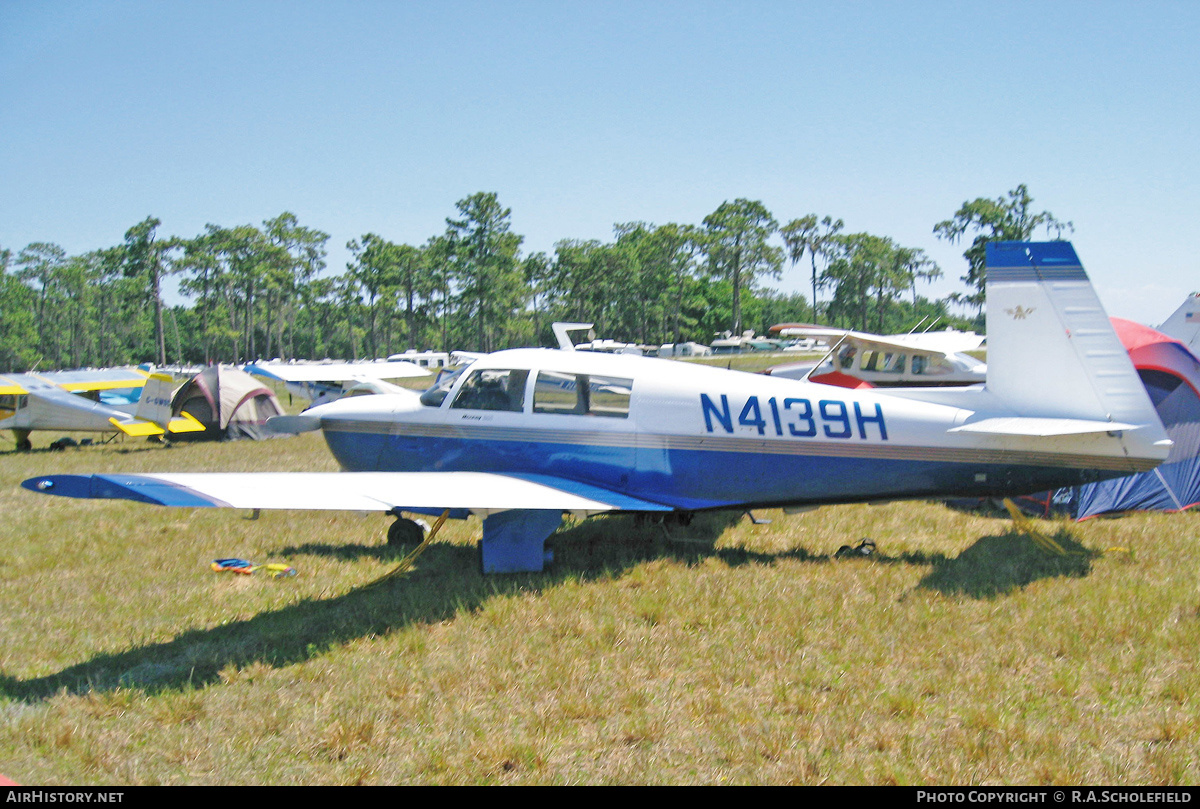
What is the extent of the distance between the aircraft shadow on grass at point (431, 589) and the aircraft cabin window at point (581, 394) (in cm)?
137

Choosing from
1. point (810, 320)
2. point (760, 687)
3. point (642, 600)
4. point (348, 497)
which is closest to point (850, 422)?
point (642, 600)

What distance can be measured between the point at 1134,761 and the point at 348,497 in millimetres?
5068

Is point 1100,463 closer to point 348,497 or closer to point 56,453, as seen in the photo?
point 348,497

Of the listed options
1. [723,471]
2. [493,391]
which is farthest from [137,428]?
[723,471]

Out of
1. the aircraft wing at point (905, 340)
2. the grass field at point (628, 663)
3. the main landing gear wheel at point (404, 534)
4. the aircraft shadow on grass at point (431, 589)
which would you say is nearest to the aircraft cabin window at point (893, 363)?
the aircraft wing at point (905, 340)

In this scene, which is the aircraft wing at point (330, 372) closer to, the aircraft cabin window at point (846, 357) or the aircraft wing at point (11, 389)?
the aircraft wing at point (11, 389)

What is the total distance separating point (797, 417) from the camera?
20.8ft

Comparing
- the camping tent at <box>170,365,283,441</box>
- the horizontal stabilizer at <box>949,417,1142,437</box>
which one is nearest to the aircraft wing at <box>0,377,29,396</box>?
the camping tent at <box>170,365,283,441</box>

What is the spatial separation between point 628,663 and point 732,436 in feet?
7.90

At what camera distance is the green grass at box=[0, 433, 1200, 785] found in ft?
11.9

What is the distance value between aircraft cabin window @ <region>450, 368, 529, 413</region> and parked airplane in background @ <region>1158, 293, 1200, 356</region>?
9024mm

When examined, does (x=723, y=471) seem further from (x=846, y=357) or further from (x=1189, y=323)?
(x=846, y=357)

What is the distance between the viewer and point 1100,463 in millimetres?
5766

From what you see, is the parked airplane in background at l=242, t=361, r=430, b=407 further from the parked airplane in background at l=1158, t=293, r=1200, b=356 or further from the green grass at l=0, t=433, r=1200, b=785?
the parked airplane in background at l=1158, t=293, r=1200, b=356
